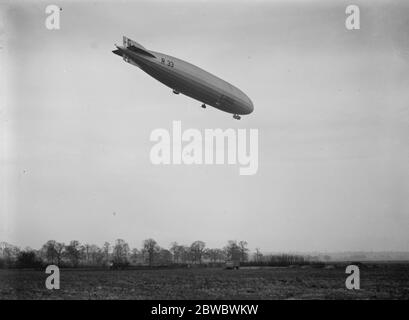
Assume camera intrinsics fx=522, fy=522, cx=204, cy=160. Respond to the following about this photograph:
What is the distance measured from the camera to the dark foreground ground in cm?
1220

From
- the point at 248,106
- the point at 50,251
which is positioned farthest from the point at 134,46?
the point at 50,251

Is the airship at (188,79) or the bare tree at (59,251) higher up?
the airship at (188,79)

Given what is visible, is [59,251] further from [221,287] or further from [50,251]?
[221,287]

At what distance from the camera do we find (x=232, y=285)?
47.1 feet

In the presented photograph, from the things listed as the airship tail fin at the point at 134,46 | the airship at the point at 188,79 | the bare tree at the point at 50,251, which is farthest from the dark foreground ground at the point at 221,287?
the airship tail fin at the point at 134,46

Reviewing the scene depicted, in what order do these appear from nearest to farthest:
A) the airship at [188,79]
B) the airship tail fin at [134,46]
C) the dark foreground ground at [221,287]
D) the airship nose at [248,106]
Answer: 1. the dark foreground ground at [221,287]
2. the airship tail fin at [134,46]
3. the airship at [188,79]
4. the airship nose at [248,106]

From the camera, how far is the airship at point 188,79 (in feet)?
45.9

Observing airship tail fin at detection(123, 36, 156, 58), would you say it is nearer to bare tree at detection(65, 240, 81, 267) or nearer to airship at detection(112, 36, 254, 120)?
airship at detection(112, 36, 254, 120)

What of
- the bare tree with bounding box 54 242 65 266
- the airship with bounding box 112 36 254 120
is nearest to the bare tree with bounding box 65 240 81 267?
the bare tree with bounding box 54 242 65 266

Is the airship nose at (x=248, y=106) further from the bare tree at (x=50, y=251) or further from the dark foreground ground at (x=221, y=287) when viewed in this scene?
the bare tree at (x=50, y=251)
